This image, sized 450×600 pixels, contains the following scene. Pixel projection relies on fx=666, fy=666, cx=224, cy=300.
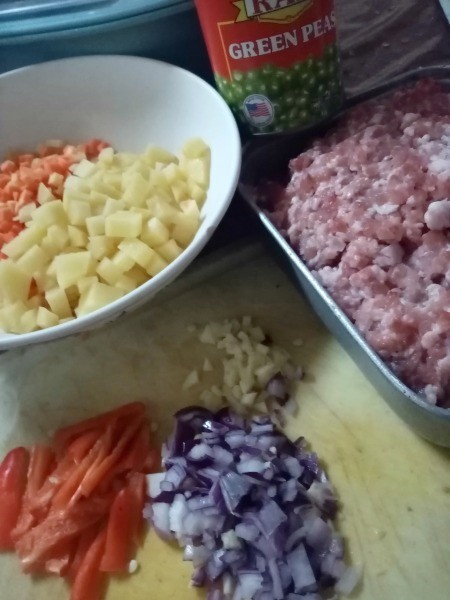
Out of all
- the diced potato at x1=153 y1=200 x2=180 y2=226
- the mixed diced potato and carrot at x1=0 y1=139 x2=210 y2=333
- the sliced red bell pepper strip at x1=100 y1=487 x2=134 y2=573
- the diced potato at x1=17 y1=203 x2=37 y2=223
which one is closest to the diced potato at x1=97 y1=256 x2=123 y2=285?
the mixed diced potato and carrot at x1=0 y1=139 x2=210 y2=333

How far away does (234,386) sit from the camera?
1061 mm

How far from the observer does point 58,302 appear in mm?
1021

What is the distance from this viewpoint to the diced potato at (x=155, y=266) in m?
1.03

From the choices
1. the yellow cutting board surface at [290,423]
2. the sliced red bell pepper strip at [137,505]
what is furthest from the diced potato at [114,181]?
the sliced red bell pepper strip at [137,505]

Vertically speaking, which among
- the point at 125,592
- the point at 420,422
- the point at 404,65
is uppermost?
the point at 404,65

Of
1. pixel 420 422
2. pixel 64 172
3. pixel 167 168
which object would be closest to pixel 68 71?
pixel 64 172

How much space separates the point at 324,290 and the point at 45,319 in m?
0.42

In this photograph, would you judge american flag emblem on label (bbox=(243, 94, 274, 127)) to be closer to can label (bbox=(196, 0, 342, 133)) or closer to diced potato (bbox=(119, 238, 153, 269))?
can label (bbox=(196, 0, 342, 133))

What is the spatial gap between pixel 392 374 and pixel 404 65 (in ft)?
2.54

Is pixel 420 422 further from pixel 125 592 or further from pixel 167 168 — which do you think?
pixel 167 168

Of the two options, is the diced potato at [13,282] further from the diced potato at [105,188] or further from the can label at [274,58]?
the can label at [274,58]

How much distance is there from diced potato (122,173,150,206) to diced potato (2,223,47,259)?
0.48 feet

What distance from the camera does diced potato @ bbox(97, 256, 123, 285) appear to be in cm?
103

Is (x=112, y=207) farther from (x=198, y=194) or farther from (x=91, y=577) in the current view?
(x=91, y=577)
